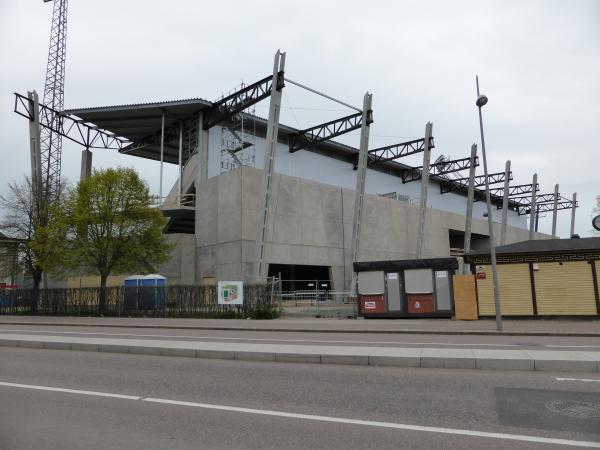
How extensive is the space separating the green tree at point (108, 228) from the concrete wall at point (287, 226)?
5.63m

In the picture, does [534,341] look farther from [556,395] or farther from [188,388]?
[188,388]

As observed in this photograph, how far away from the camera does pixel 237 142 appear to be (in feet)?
148

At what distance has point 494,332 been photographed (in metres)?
15.2

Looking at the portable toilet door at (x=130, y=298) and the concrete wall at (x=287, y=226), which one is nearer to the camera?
the portable toilet door at (x=130, y=298)

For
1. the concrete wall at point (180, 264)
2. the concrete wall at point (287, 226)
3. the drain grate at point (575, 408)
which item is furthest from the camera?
the concrete wall at point (180, 264)

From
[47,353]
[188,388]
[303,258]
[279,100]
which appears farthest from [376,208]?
[188,388]

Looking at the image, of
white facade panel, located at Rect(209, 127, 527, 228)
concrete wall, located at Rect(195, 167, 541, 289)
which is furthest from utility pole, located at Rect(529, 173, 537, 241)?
concrete wall, located at Rect(195, 167, 541, 289)

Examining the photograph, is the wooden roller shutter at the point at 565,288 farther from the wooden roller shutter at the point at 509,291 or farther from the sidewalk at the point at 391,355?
the sidewalk at the point at 391,355

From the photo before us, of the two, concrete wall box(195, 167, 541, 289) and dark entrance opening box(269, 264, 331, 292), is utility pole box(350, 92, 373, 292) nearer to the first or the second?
concrete wall box(195, 167, 541, 289)

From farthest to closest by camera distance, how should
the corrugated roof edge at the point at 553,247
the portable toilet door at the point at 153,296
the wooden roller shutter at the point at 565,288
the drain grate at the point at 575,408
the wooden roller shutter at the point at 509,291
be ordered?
the portable toilet door at the point at 153,296, the wooden roller shutter at the point at 509,291, the corrugated roof edge at the point at 553,247, the wooden roller shutter at the point at 565,288, the drain grate at the point at 575,408

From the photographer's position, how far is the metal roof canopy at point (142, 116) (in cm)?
4294

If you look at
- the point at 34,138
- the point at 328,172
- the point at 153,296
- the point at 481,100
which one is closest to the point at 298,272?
the point at 328,172

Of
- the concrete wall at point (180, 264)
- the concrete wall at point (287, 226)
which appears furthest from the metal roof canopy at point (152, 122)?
the concrete wall at point (180, 264)

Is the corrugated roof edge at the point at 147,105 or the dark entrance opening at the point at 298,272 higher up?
the corrugated roof edge at the point at 147,105
